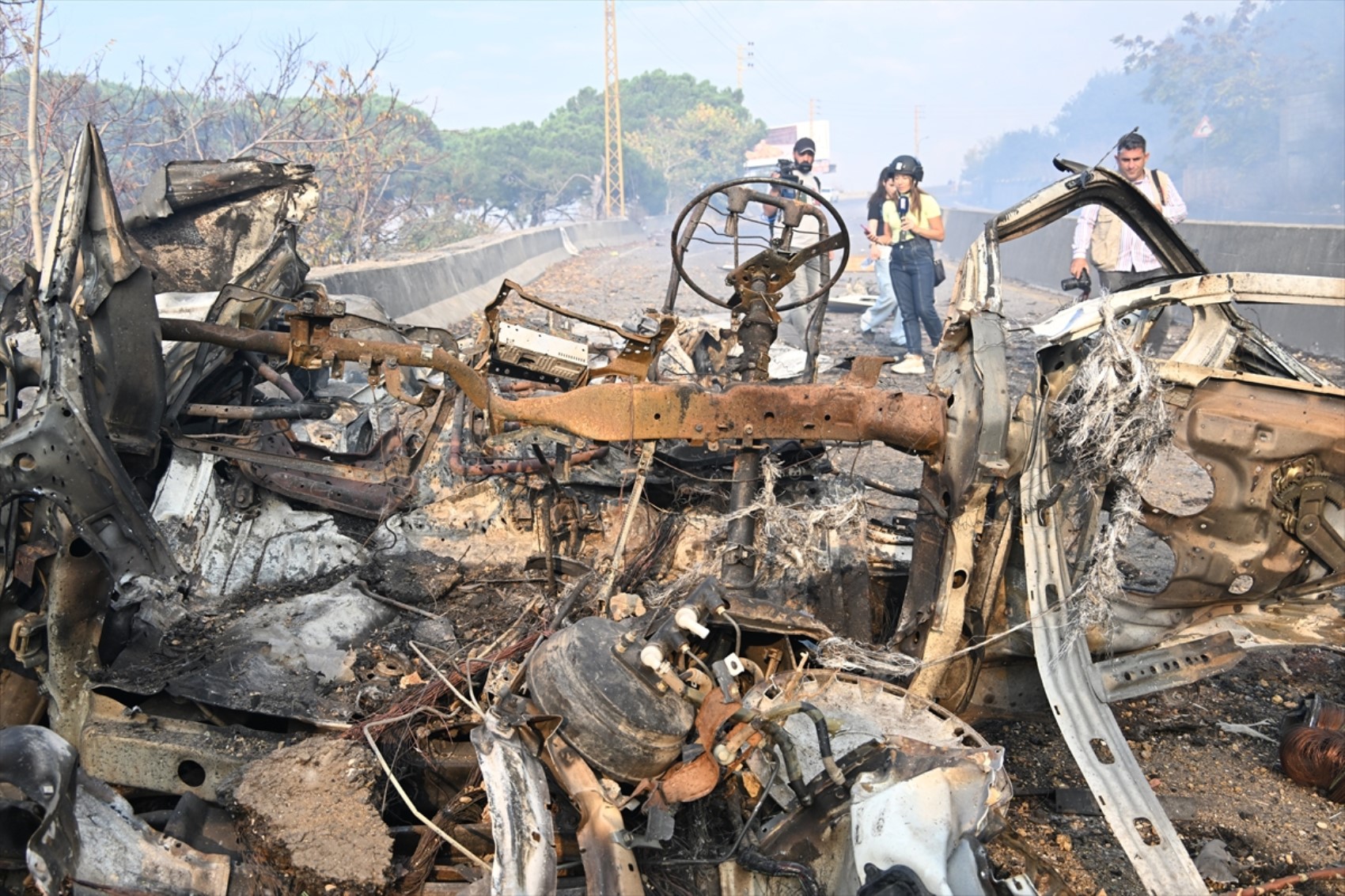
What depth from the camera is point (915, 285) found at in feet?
32.8

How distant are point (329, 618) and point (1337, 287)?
12.9ft

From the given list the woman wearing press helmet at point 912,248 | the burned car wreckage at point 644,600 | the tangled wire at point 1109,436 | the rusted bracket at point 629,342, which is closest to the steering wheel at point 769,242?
the burned car wreckage at point 644,600

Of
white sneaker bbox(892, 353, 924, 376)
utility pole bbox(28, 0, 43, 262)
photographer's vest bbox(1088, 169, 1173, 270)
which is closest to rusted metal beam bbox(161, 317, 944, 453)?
photographer's vest bbox(1088, 169, 1173, 270)

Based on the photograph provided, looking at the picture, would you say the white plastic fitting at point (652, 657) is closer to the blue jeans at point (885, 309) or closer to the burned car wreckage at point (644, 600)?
the burned car wreckage at point (644, 600)

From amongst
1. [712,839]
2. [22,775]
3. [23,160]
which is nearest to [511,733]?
[712,839]

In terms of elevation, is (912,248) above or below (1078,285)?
above

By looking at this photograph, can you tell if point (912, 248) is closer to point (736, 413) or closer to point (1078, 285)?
point (1078, 285)

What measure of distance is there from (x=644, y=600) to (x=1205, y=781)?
2.26 metres

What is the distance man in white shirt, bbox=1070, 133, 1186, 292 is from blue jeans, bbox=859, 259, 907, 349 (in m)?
2.43

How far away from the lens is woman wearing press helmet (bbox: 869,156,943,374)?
9781 mm

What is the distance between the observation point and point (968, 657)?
11.8 feet

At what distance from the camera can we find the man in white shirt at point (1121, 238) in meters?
7.80

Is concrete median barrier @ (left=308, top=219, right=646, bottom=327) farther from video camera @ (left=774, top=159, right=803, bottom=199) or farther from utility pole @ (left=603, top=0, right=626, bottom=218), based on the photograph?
utility pole @ (left=603, top=0, right=626, bottom=218)

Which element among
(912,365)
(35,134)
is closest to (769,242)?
(912,365)
